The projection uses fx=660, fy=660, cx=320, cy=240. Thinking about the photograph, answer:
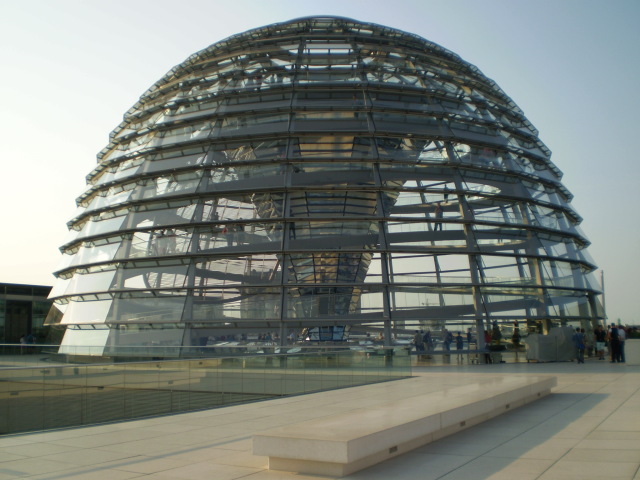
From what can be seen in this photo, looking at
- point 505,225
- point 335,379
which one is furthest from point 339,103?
point 335,379

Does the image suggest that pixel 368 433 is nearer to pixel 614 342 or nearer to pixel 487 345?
pixel 487 345

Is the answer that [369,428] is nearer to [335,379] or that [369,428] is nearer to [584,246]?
[335,379]

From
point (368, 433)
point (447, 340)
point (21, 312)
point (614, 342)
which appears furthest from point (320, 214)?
point (21, 312)

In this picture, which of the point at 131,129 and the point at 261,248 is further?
the point at 131,129

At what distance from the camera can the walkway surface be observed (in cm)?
680

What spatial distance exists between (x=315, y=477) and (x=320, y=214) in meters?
18.4

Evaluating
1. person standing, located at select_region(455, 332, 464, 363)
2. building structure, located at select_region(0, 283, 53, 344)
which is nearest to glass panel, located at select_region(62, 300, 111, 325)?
person standing, located at select_region(455, 332, 464, 363)

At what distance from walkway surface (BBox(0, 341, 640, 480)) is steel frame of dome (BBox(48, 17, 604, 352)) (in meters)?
10.0

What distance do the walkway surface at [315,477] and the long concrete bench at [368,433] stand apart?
16 centimetres

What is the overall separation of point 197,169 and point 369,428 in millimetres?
18576

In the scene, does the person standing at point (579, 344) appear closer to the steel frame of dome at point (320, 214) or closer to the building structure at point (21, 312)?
the steel frame of dome at point (320, 214)

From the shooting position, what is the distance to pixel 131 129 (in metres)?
29.5

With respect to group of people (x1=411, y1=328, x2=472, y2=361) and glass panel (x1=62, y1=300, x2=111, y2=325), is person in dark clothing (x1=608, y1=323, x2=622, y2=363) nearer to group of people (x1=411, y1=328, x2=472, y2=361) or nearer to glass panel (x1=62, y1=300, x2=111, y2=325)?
group of people (x1=411, y1=328, x2=472, y2=361)

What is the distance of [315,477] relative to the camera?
6715 mm
